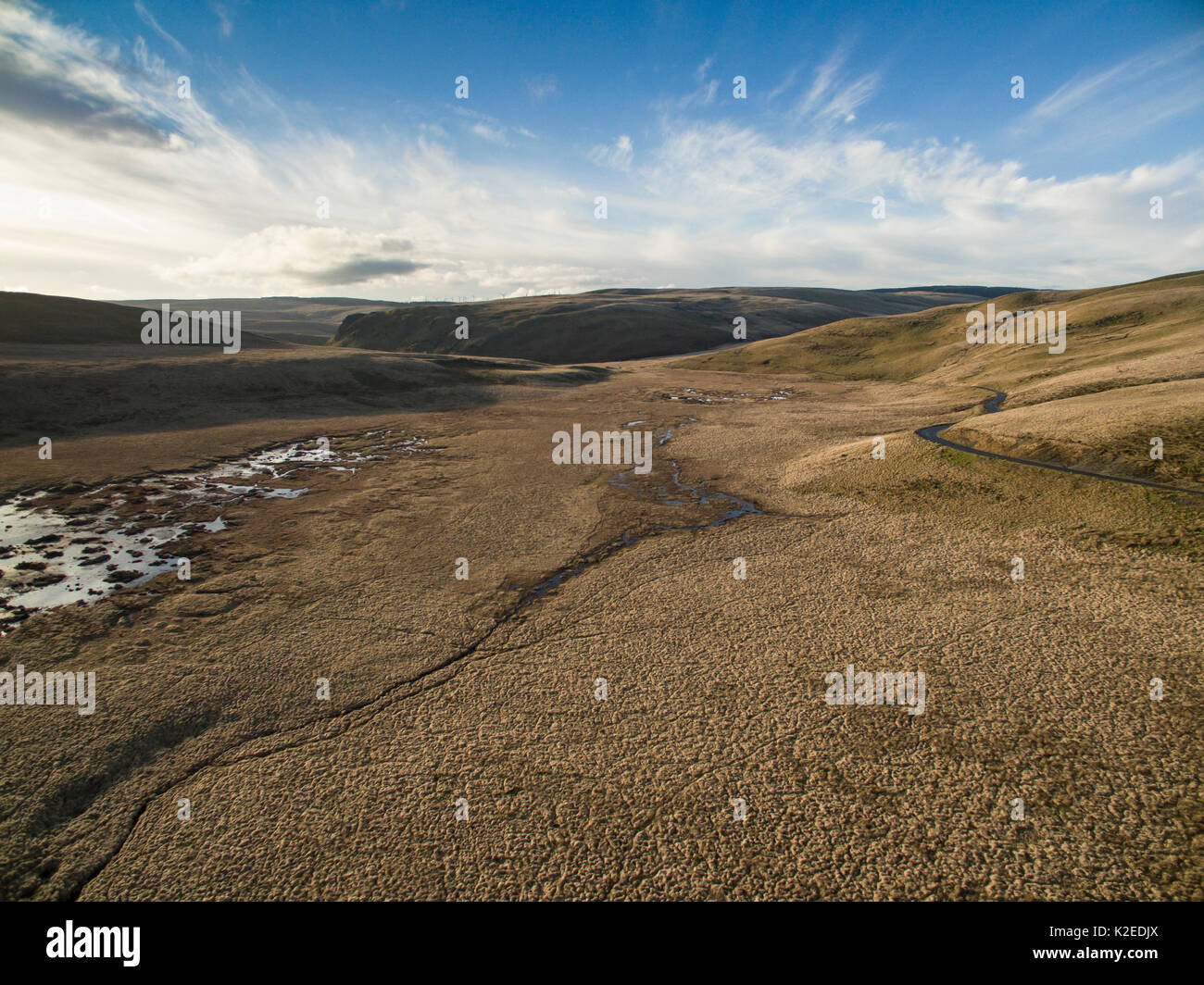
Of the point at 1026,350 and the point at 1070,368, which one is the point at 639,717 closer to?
the point at 1070,368

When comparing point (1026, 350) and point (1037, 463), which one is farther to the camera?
point (1026, 350)

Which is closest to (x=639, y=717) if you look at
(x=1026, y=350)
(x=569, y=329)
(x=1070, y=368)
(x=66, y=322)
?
(x=1070, y=368)

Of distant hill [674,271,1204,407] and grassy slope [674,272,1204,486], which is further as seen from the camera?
distant hill [674,271,1204,407]

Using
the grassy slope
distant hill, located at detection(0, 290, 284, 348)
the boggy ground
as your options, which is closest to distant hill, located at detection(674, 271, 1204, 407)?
the grassy slope

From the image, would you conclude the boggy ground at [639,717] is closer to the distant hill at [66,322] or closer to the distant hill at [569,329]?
the distant hill at [66,322]

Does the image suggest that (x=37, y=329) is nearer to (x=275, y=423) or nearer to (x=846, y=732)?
(x=275, y=423)

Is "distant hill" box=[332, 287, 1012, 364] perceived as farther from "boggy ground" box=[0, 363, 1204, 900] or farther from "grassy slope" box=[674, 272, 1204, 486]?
"boggy ground" box=[0, 363, 1204, 900]
